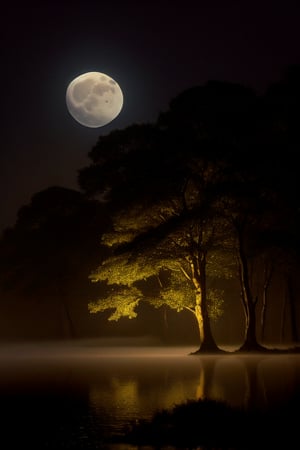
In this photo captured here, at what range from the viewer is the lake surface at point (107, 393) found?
396 inches

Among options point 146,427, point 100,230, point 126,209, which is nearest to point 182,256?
point 126,209

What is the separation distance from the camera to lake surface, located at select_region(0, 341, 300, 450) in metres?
10.1

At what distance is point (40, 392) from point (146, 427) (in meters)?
6.99

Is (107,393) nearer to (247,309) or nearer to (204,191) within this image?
(204,191)

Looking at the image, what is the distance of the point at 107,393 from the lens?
15203 mm

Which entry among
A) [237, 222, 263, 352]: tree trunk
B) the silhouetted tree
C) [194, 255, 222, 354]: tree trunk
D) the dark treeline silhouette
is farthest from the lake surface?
the silhouetted tree

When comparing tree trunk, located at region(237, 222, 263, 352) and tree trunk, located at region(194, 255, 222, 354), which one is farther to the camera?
tree trunk, located at region(194, 255, 222, 354)

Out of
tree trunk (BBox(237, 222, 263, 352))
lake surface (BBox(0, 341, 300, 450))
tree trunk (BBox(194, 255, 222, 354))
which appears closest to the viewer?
lake surface (BBox(0, 341, 300, 450))

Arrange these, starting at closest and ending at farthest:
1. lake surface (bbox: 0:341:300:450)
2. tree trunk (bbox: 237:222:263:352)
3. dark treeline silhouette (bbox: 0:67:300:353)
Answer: lake surface (bbox: 0:341:300:450), dark treeline silhouette (bbox: 0:67:300:353), tree trunk (bbox: 237:222:263:352)

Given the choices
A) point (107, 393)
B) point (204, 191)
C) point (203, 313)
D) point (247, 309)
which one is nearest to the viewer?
point (107, 393)

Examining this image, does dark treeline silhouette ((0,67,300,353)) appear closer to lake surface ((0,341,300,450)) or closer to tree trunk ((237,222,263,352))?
tree trunk ((237,222,263,352))

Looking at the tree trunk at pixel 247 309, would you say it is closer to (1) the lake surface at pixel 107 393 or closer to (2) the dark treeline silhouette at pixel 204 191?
(2) the dark treeline silhouette at pixel 204 191

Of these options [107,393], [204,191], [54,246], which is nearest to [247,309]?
[204,191]

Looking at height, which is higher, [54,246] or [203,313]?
[54,246]
